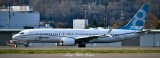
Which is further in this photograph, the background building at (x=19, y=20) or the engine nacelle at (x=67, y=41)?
the background building at (x=19, y=20)

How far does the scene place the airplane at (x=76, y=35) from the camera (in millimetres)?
56312

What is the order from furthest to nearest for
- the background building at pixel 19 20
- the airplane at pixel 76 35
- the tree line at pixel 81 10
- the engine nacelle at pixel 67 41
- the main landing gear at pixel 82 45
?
the tree line at pixel 81 10 < the background building at pixel 19 20 < the main landing gear at pixel 82 45 < the airplane at pixel 76 35 < the engine nacelle at pixel 67 41

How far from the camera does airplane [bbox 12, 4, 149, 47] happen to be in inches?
2217

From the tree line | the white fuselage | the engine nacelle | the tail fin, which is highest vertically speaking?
the tree line

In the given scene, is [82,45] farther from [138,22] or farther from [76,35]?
[138,22]

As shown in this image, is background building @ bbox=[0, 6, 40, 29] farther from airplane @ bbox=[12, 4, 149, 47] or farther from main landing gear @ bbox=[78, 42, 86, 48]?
main landing gear @ bbox=[78, 42, 86, 48]

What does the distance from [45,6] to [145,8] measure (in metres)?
85.1

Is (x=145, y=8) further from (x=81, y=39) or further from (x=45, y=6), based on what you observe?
(x=45, y=6)

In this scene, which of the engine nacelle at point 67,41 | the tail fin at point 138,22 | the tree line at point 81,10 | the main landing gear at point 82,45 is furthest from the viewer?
the tree line at point 81,10

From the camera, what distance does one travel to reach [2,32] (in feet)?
217

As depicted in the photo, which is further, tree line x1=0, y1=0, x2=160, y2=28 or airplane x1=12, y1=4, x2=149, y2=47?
tree line x1=0, y1=0, x2=160, y2=28

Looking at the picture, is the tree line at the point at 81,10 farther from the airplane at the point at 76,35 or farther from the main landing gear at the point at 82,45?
the main landing gear at the point at 82,45

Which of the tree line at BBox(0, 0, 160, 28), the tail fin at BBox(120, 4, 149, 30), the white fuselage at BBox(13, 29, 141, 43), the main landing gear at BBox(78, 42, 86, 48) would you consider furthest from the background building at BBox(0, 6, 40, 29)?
the main landing gear at BBox(78, 42, 86, 48)

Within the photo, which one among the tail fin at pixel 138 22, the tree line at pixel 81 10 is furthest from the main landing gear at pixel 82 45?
the tree line at pixel 81 10
